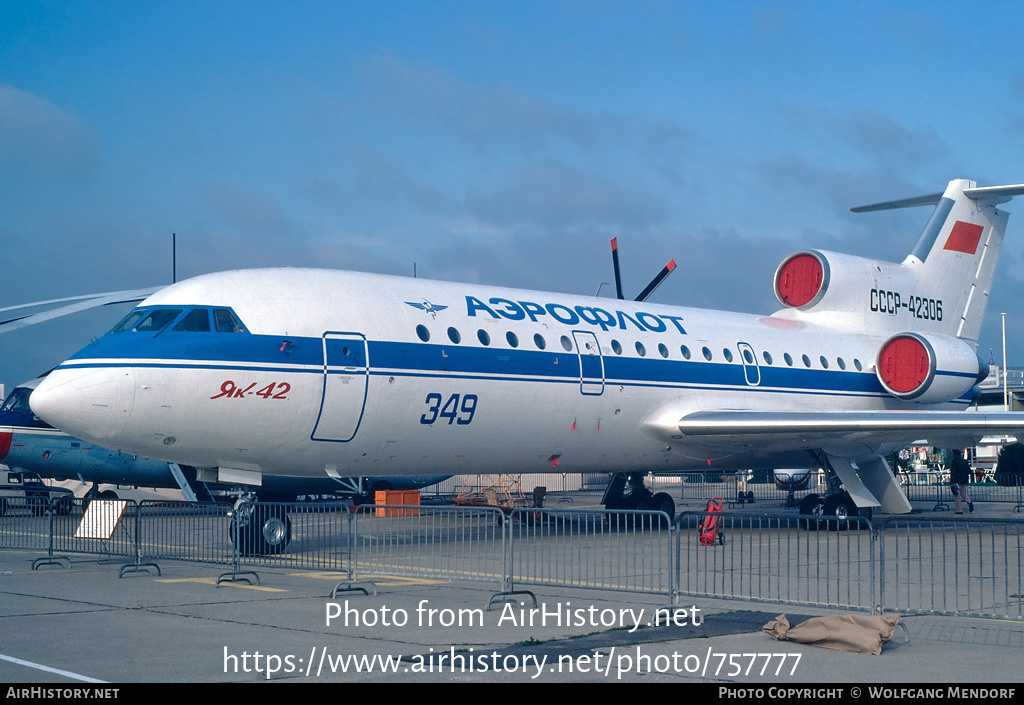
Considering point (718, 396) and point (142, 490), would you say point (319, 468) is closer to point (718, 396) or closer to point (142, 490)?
point (718, 396)

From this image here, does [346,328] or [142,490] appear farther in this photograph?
[142,490]

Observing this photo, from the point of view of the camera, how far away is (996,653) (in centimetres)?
748

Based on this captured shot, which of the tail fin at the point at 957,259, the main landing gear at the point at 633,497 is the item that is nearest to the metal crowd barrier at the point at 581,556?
the main landing gear at the point at 633,497

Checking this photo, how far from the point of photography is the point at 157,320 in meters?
12.8

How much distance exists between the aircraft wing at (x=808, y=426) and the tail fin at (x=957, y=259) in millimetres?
6645

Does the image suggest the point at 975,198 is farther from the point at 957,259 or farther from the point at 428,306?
the point at 428,306

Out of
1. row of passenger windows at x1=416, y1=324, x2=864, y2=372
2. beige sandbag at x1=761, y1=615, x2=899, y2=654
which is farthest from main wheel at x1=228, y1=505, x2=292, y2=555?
beige sandbag at x1=761, y1=615, x2=899, y2=654

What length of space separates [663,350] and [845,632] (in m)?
10.3

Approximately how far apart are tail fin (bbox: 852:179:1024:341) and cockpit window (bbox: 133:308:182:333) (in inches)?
661

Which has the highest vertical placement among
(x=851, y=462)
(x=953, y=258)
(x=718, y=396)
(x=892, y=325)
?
(x=953, y=258)

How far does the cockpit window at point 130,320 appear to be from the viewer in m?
12.8

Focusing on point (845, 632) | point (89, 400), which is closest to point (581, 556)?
point (89, 400)

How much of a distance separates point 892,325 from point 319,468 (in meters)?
14.9
